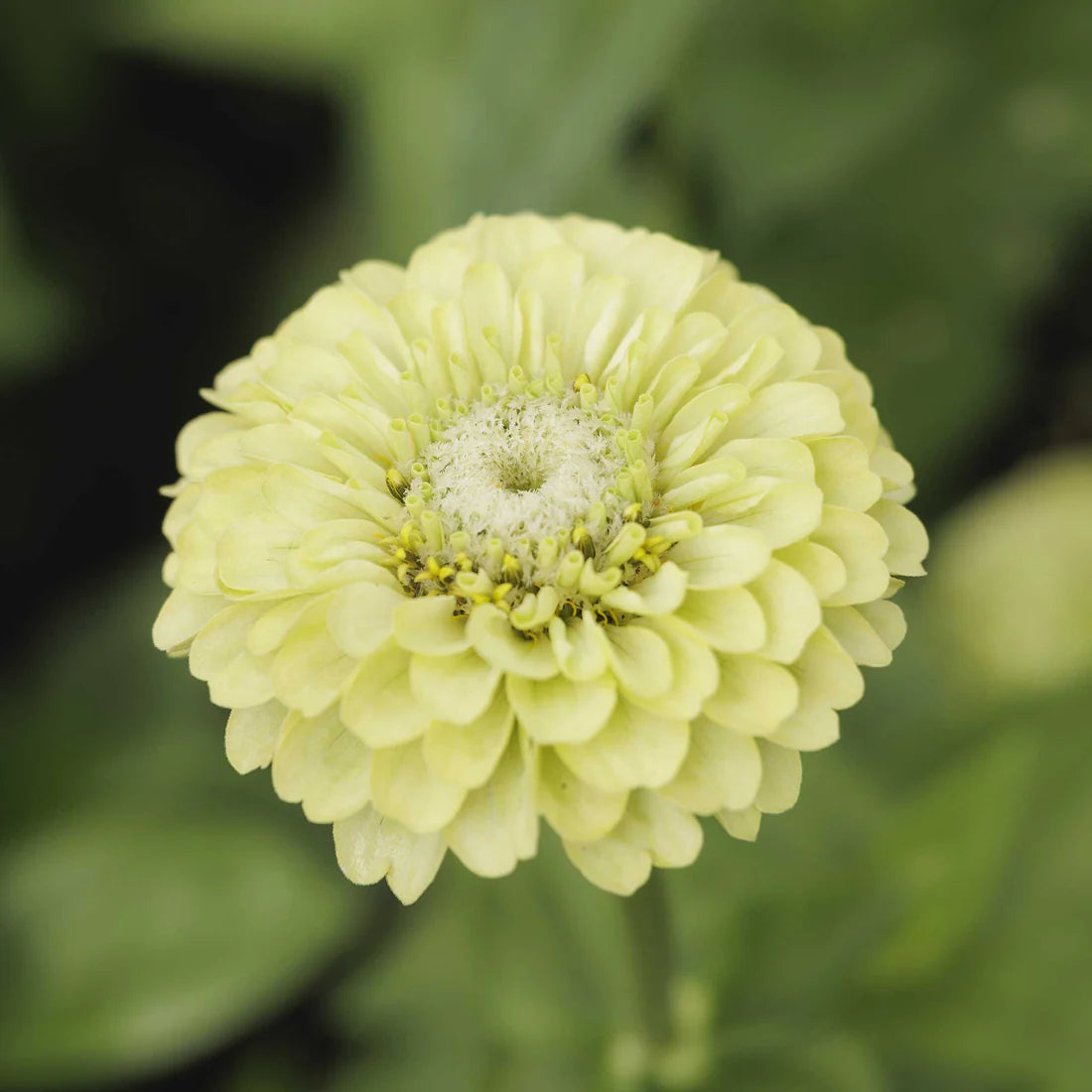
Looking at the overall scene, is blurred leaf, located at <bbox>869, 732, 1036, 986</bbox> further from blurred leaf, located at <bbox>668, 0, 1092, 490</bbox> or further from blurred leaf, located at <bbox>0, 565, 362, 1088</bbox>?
blurred leaf, located at <bbox>0, 565, 362, 1088</bbox>

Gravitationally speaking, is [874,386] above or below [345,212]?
below

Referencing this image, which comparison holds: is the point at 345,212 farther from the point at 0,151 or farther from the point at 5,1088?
the point at 5,1088

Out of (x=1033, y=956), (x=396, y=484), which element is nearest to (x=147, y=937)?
(x=396, y=484)

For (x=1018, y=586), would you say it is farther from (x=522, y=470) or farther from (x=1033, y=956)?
(x=522, y=470)

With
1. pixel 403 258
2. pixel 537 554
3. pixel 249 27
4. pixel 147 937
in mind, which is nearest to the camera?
pixel 537 554

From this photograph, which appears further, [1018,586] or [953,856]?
[1018,586]

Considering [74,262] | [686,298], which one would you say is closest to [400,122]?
[74,262]

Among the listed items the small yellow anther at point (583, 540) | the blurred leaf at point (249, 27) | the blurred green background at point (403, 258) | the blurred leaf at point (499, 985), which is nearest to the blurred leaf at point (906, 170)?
the blurred green background at point (403, 258)
